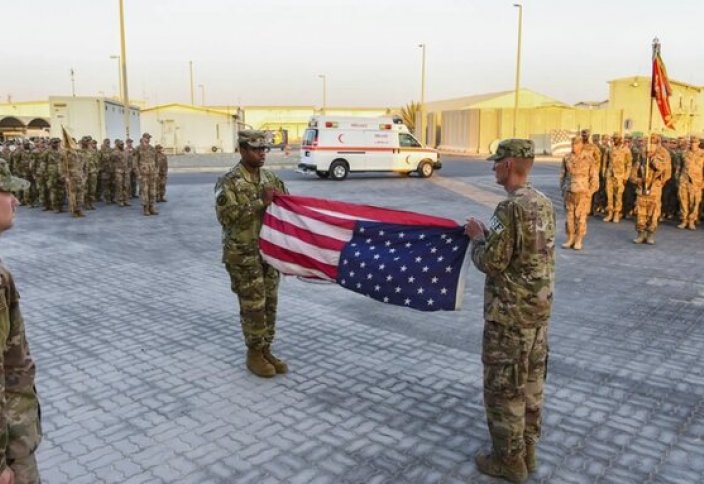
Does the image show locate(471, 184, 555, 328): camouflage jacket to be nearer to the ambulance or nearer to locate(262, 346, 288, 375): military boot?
locate(262, 346, 288, 375): military boot

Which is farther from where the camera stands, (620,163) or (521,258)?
(620,163)

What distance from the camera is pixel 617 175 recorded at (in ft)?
43.1

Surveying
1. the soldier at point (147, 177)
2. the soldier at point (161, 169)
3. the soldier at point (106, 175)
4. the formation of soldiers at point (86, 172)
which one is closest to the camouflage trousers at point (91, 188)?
the formation of soldiers at point (86, 172)

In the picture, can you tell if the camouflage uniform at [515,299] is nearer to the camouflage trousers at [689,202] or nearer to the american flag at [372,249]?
the american flag at [372,249]

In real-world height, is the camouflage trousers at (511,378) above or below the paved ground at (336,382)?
above

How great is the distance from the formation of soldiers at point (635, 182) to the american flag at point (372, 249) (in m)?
6.45

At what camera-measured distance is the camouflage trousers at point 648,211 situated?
10547mm

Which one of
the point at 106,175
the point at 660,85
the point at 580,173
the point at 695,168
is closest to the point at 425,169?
the point at 106,175

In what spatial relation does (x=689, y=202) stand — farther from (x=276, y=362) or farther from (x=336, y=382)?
(x=276, y=362)

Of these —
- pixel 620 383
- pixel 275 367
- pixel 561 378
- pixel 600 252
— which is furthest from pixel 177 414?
pixel 600 252

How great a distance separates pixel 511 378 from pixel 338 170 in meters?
21.1

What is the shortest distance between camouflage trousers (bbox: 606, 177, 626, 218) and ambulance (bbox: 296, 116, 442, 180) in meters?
12.2

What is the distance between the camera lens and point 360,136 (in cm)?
2438

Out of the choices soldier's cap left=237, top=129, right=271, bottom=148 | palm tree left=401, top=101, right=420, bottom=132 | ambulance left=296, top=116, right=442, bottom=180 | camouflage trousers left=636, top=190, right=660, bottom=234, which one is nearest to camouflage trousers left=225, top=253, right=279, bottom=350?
soldier's cap left=237, top=129, right=271, bottom=148
